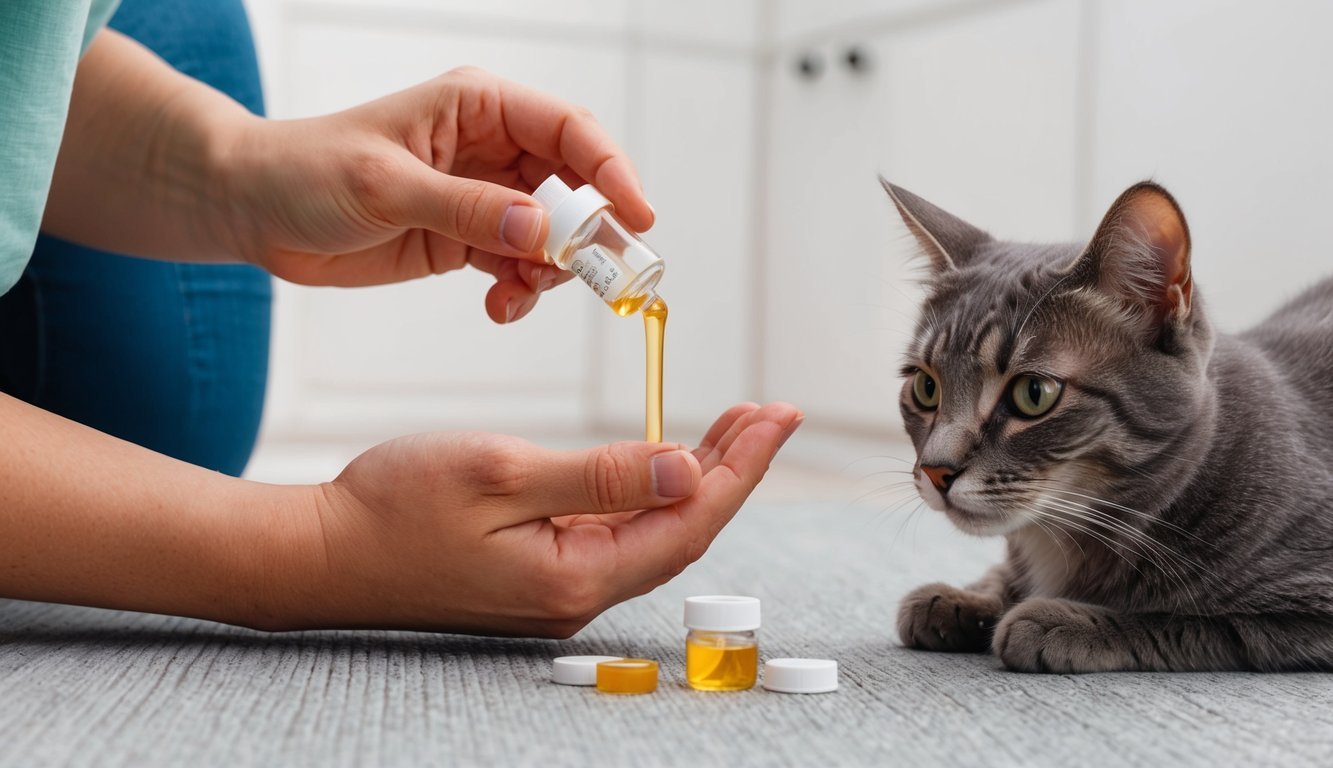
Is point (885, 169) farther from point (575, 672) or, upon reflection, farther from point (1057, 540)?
point (575, 672)

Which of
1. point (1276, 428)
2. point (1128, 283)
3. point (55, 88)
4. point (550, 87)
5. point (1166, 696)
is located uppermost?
point (550, 87)

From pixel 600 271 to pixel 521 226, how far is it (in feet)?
0.27

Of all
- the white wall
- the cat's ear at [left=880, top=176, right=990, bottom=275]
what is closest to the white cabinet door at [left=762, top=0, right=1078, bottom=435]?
the white wall

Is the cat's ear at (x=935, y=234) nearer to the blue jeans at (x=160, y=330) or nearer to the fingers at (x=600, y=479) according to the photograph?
the fingers at (x=600, y=479)

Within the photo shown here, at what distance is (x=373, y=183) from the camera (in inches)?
42.8

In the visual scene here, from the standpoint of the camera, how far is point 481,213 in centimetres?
98

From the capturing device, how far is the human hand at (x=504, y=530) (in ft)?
3.02

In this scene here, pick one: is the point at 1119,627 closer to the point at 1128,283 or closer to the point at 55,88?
the point at 1128,283

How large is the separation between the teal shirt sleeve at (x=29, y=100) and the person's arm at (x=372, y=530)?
6.1 inches

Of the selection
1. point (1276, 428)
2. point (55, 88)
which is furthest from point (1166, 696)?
point (55, 88)

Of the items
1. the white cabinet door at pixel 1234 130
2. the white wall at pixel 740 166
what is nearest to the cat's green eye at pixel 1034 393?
the white cabinet door at pixel 1234 130

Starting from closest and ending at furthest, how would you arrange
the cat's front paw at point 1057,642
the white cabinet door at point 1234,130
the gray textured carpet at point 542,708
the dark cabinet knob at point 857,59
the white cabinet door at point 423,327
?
the gray textured carpet at point 542,708 < the cat's front paw at point 1057,642 < the white cabinet door at point 1234,130 < the dark cabinet knob at point 857,59 < the white cabinet door at point 423,327

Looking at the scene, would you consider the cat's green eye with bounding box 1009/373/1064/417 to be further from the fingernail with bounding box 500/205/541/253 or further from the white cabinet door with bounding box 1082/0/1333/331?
the white cabinet door with bounding box 1082/0/1333/331

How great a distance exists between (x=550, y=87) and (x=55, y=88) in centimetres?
256
